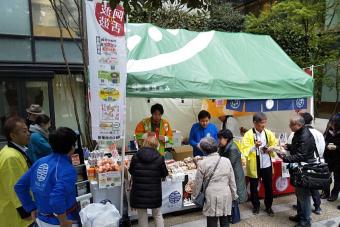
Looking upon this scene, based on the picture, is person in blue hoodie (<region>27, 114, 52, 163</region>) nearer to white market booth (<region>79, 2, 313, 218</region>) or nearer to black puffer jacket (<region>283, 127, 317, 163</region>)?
white market booth (<region>79, 2, 313, 218</region>)

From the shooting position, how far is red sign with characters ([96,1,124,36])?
374 centimetres

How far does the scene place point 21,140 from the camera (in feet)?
9.57

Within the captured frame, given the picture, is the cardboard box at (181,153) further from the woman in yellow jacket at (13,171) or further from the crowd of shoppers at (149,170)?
the woman in yellow jacket at (13,171)

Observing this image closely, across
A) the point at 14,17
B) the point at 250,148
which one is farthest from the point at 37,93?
the point at 250,148

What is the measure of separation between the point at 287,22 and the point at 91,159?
394 inches

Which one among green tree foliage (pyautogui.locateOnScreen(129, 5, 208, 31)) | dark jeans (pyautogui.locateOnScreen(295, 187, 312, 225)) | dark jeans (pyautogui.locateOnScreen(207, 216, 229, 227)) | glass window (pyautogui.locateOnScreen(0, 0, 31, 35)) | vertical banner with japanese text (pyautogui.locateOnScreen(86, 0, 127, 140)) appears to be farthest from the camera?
green tree foliage (pyautogui.locateOnScreen(129, 5, 208, 31))

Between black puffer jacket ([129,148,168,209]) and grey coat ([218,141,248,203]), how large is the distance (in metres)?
1.04

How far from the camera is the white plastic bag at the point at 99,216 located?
3.38m

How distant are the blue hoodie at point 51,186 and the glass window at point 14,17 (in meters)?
7.06

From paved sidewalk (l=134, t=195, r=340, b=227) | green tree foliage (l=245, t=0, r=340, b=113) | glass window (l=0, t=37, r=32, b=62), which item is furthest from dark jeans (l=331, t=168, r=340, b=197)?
glass window (l=0, t=37, r=32, b=62)

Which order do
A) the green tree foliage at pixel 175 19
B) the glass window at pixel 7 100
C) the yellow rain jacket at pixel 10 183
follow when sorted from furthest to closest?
the green tree foliage at pixel 175 19 < the glass window at pixel 7 100 < the yellow rain jacket at pixel 10 183

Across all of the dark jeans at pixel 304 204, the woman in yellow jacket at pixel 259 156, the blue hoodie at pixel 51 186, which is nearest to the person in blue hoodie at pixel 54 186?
the blue hoodie at pixel 51 186

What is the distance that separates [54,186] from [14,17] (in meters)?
7.51

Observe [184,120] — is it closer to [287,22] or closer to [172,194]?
[172,194]
